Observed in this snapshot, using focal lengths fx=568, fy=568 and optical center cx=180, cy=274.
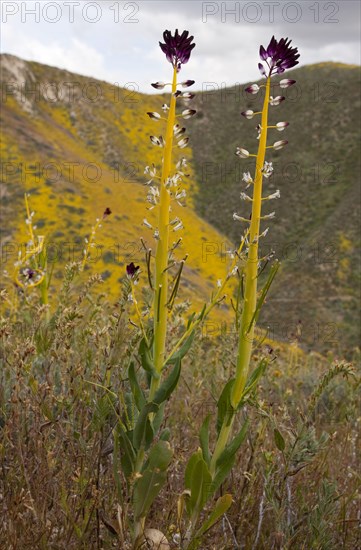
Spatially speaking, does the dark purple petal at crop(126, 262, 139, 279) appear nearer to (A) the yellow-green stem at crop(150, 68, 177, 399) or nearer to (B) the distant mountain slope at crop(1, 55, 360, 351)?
(A) the yellow-green stem at crop(150, 68, 177, 399)

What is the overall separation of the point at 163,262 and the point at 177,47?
38.1 inches

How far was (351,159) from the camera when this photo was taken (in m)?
44.6

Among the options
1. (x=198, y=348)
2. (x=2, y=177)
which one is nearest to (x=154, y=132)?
(x=2, y=177)

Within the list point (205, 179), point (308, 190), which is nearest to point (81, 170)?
point (205, 179)

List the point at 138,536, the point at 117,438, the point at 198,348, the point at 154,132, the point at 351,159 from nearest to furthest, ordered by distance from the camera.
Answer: the point at 138,536 < the point at 117,438 < the point at 198,348 < the point at 351,159 < the point at 154,132

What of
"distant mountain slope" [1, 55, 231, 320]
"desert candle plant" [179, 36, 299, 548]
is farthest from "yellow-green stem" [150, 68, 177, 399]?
"distant mountain slope" [1, 55, 231, 320]

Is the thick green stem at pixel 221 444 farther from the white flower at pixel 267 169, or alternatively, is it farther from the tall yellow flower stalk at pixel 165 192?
the white flower at pixel 267 169

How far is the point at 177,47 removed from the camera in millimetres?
2557

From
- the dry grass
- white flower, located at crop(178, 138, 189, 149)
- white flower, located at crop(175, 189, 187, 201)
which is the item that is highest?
white flower, located at crop(178, 138, 189, 149)

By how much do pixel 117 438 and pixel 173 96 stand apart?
5.12ft

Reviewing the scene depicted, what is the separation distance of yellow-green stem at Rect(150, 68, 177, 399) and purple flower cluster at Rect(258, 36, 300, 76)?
0.42 meters

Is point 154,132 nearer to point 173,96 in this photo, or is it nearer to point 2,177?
point 2,177

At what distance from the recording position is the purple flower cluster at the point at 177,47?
254cm

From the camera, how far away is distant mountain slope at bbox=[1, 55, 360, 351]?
81.0ft
